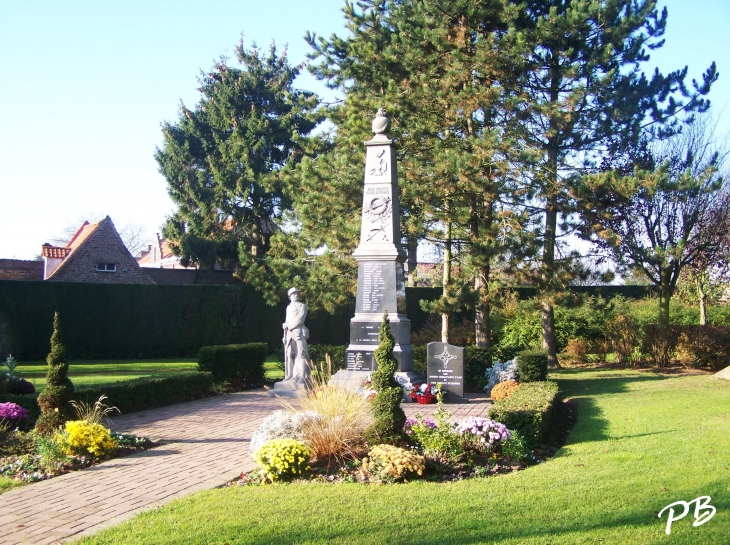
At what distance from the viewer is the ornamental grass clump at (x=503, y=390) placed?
42.0 feet

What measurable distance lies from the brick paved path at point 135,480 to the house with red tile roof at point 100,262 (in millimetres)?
21943

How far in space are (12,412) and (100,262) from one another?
23493 millimetres

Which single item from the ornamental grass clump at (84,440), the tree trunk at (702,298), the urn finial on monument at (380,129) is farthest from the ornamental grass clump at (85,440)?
the tree trunk at (702,298)

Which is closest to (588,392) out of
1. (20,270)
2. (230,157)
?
(230,157)

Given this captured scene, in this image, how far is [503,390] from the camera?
42.7ft

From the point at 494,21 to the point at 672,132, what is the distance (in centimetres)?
612

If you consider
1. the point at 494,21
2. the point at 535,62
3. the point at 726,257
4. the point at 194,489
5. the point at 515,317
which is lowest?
the point at 194,489

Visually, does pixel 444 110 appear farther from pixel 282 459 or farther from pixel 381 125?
pixel 282 459

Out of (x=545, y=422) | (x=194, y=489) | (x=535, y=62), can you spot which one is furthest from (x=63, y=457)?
(x=535, y=62)

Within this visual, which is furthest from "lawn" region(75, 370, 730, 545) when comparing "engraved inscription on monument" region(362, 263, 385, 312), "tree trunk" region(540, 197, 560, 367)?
"tree trunk" region(540, 197, 560, 367)

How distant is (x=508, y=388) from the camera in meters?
13.0

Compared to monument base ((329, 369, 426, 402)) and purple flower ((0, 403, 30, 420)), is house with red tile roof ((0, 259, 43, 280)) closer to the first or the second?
monument base ((329, 369, 426, 402))

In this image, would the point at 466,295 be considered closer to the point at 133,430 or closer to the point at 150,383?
the point at 150,383

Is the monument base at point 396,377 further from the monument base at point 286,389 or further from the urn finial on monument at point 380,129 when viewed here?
the urn finial on monument at point 380,129
